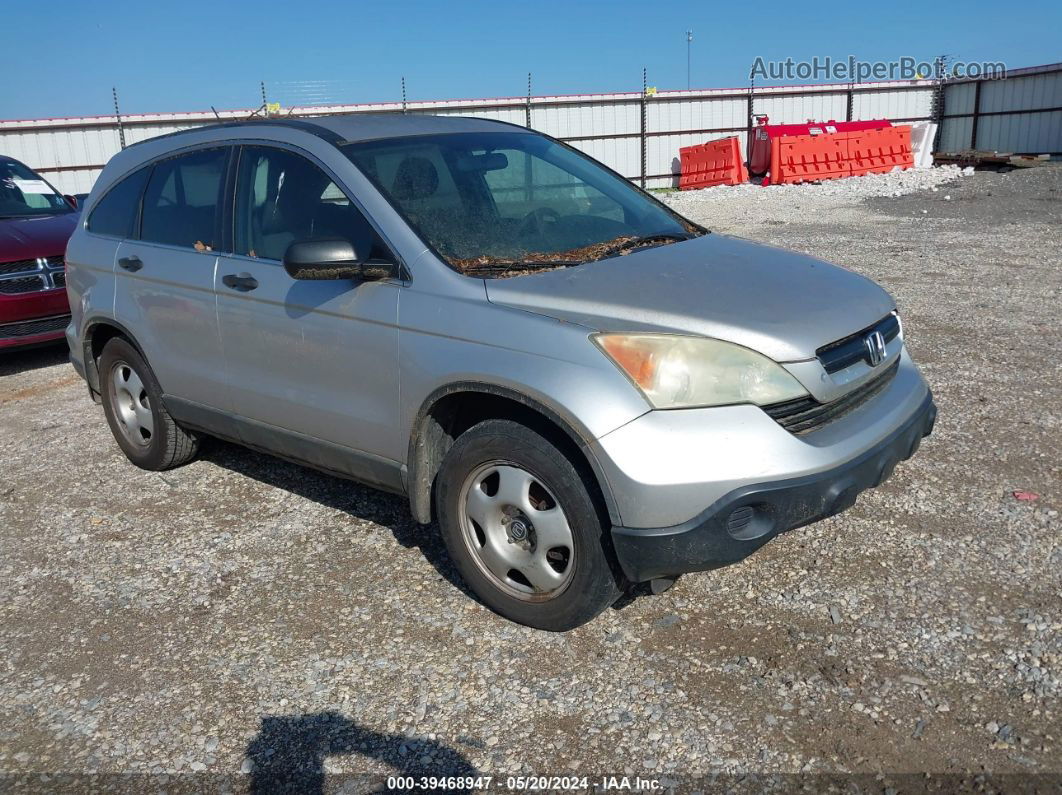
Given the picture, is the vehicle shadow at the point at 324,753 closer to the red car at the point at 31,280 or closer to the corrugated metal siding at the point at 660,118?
the red car at the point at 31,280

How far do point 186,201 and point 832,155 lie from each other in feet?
71.5

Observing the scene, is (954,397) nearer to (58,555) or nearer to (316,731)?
(316,731)

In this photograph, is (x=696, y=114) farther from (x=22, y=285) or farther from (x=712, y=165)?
(x=22, y=285)

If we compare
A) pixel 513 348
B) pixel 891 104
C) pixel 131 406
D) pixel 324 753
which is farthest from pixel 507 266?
pixel 891 104

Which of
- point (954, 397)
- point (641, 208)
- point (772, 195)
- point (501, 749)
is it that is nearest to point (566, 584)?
point (501, 749)

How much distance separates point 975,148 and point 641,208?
27.7 meters

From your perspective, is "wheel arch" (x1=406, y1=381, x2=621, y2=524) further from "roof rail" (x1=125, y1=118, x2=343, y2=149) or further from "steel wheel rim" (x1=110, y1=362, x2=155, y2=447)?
"steel wheel rim" (x1=110, y1=362, x2=155, y2=447)

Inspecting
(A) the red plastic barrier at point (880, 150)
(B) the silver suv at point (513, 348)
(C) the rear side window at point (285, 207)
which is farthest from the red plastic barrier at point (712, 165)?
(C) the rear side window at point (285, 207)

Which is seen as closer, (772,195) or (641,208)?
(641,208)

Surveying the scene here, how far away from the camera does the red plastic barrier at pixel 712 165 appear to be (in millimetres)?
23781

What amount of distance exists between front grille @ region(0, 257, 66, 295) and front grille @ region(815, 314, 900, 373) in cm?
672

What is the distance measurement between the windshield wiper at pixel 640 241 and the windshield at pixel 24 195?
697 cm

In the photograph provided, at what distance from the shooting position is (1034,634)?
122 inches

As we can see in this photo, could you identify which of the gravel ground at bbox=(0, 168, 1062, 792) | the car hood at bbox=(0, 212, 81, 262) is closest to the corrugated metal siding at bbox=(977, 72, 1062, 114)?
the gravel ground at bbox=(0, 168, 1062, 792)
